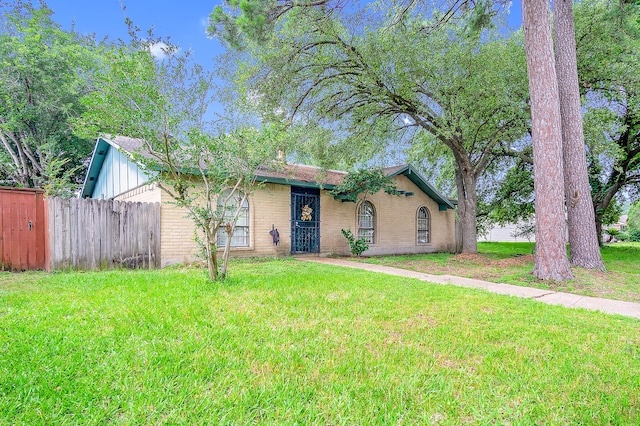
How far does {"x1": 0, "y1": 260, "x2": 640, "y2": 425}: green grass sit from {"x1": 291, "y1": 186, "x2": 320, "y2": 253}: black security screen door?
22.9 ft

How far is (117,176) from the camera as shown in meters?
11.6

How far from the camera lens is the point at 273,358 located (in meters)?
2.77

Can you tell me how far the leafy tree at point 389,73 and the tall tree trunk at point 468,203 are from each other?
172 centimetres

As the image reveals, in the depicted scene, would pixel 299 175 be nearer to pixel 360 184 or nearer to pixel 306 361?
pixel 360 184

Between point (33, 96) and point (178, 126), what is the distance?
16.6m

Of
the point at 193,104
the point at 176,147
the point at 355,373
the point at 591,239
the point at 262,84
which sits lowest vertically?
the point at 355,373

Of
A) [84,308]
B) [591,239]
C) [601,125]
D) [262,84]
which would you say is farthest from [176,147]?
[601,125]

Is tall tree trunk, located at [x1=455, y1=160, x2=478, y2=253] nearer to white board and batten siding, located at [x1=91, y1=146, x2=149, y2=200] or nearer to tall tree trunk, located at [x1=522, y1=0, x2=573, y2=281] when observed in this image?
tall tree trunk, located at [x1=522, y1=0, x2=573, y2=281]

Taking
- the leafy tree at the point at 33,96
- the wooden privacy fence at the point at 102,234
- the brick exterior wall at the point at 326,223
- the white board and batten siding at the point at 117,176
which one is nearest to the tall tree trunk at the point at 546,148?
the brick exterior wall at the point at 326,223

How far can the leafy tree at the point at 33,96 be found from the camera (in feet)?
51.2

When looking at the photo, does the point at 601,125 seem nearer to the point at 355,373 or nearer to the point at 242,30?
the point at 242,30

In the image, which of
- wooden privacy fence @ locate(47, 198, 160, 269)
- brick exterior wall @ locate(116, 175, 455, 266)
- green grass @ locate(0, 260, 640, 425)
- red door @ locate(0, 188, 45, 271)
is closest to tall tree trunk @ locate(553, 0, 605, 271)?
green grass @ locate(0, 260, 640, 425)

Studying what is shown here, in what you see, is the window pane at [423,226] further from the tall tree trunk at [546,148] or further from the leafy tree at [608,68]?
the tall tree trunk at [546,148]

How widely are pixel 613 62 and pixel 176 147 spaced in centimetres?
1305
